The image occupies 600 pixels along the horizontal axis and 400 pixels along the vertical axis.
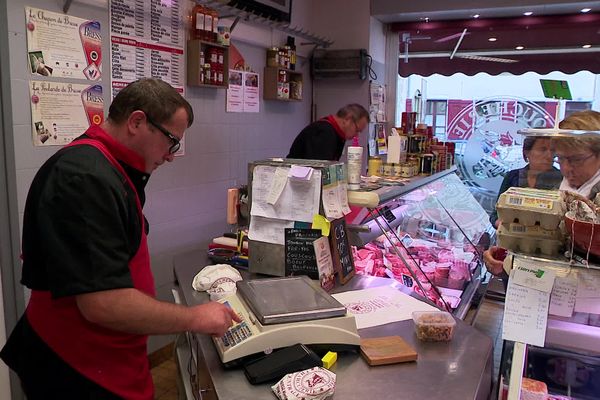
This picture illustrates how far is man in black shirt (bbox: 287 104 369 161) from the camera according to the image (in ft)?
14.7

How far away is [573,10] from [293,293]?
4.98 meters

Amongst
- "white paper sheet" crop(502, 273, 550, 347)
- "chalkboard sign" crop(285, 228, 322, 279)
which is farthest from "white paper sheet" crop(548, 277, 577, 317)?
"chalkboard sign" crop(285, 228, 322, 279)

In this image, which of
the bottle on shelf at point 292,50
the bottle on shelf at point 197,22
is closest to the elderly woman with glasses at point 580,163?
the bottle on shelf at point 197,22

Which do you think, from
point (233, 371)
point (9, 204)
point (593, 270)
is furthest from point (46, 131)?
point (593, 270)

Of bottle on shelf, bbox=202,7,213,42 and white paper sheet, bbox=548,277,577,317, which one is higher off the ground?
bottle on shelf, bbox=202,7,213,42

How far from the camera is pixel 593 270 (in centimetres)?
121

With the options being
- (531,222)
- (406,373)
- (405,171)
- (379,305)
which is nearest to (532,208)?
(531,222)

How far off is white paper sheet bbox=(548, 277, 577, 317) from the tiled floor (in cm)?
261

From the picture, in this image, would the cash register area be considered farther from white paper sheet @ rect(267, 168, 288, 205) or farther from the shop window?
the shop window

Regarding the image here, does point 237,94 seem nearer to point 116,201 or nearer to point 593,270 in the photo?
point 116,201

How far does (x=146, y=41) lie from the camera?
11.3 ft

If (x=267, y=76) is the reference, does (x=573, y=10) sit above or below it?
above

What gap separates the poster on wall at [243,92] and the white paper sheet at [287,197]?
2.15 metres

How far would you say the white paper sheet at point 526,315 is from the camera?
4.24 feet
